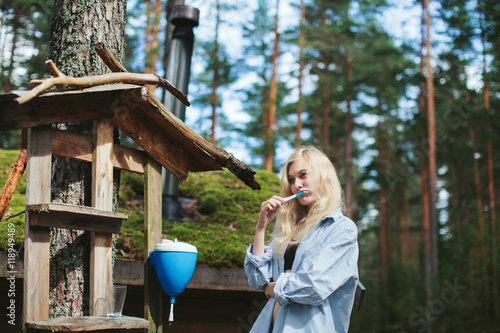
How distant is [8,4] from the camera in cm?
1233

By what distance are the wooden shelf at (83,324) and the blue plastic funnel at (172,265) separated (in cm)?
26

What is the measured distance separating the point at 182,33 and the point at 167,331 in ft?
10.5

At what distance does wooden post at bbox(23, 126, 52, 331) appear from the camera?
2.26 metres

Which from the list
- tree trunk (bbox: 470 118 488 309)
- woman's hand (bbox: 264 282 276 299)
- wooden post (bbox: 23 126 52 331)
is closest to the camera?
wooden post (bbox: 23 126 52 331)

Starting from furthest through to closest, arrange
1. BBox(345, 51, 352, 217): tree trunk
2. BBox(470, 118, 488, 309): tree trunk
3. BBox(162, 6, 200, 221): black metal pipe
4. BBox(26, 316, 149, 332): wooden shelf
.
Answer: BBox(345, 51, 352, 217): tree trunk → BBox(470, 118, 488, 309): tree trunk → BBox(162, 6, 200, 221): black metal pipe → BBox(26, 316, 149, 332): wooden shelf

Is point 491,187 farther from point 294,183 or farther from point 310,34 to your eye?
point 294,183

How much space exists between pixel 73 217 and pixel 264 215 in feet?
3.35

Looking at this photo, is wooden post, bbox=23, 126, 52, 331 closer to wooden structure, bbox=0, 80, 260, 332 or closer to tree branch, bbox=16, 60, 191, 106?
wooden structure, bbox=0, 80, 260, 332

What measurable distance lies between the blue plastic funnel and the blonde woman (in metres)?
0.36

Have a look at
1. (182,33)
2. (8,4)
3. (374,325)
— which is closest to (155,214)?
(182,33)

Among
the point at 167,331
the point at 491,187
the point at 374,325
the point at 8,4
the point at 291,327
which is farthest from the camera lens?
the point at 374,325

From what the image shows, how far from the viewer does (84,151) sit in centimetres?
261

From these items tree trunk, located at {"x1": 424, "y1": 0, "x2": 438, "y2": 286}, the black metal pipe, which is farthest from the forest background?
the black metal pipe

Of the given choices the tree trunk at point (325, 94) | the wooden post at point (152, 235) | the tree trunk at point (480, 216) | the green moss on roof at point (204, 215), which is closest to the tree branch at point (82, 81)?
the wooden post at point (152, 235)
